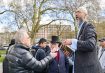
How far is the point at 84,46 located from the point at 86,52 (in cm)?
17

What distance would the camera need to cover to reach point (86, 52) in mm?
5750

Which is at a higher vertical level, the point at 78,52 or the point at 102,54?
the point at 78,52

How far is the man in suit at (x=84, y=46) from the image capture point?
564 centimetres

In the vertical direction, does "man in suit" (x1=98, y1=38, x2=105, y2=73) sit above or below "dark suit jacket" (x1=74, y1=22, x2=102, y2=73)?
below

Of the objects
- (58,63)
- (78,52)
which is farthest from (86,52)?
(58,63)

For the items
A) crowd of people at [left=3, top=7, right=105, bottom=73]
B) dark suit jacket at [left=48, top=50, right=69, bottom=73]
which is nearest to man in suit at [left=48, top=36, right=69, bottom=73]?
dark suit jacket at [left=48, top=50, right=69, bottom=73]

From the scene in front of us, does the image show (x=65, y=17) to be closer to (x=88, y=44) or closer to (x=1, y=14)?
(x=1, y=14)

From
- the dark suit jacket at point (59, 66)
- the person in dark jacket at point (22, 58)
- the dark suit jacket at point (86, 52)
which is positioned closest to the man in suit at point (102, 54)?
the dark suit jacket at point (59, 66)

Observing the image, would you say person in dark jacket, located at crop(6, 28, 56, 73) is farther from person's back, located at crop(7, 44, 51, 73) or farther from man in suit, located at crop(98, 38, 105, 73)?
man in suit, located at crop(98, 38, 105, 73)

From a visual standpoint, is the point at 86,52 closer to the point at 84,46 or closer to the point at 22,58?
the point at 84,46

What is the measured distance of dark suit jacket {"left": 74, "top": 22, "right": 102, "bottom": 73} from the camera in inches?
221

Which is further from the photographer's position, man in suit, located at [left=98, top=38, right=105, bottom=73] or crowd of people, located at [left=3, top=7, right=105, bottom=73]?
man in suit, located at [left=98, top=38, right=105, bottom=73]

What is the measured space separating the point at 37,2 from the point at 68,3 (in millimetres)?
3949

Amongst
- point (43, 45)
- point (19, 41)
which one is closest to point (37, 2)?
point (43, 45)
